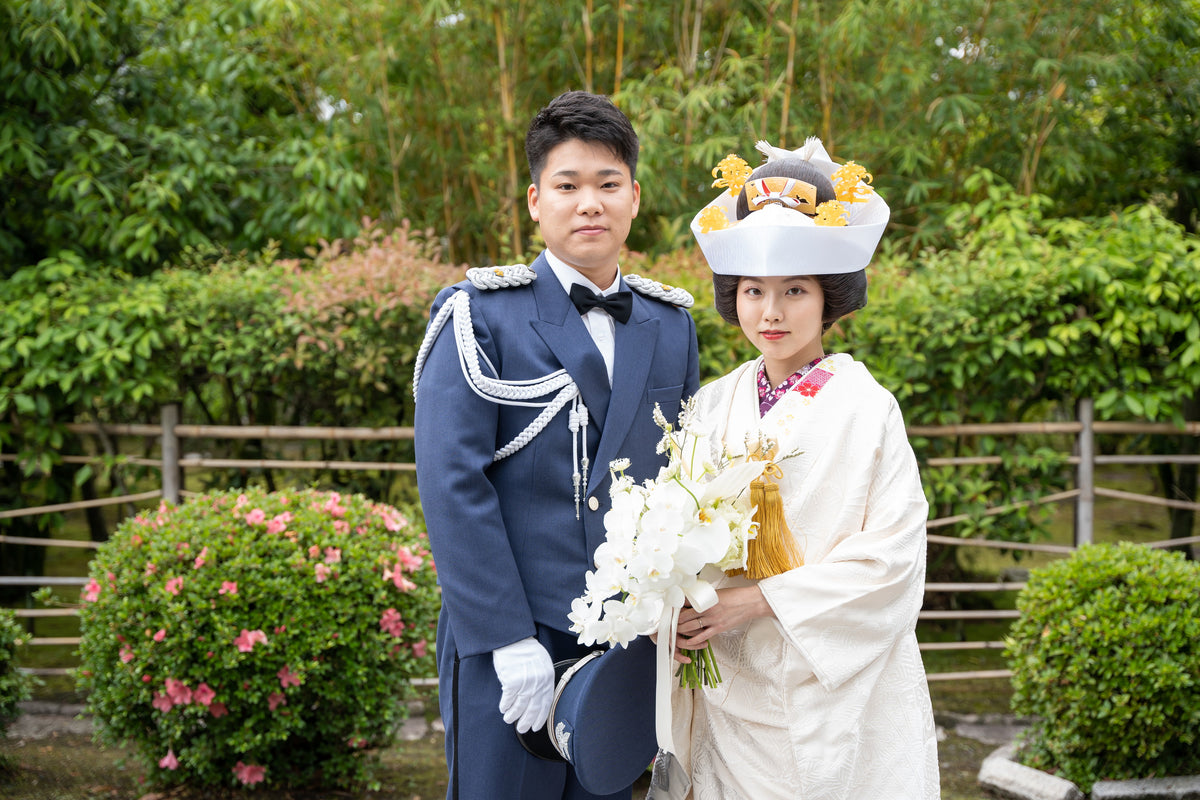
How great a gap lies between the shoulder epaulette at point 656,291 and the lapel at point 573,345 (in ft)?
0.83

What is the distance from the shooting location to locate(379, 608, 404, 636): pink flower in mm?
3115

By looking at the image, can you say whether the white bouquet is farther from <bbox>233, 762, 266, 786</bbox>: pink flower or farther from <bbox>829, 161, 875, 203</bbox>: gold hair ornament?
<bbox>233, 762, 266, 786</bbox>: pink flower

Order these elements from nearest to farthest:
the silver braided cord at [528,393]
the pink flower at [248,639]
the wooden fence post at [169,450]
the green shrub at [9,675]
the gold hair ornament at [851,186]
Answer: the gold hair ornament at [851,186], the silver braided cord at [528,393], the pink flower at [248,639], the green shrub at [9,675], the wooden fence post at [169,450]

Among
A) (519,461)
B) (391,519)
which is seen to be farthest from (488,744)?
(391,519)

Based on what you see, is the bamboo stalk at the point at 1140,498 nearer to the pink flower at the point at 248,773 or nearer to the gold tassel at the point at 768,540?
the gold tassel at the point at 768,540

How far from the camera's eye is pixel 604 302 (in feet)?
6.50

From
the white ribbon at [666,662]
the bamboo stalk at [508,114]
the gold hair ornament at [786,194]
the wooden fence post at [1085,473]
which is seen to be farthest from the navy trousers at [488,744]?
the bamboo stalk at [508,114]

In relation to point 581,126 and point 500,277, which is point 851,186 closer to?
point 581,126

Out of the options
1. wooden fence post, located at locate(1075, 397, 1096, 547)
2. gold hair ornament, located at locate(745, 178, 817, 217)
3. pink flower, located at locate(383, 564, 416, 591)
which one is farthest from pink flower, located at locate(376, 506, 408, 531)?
wooden fence post, located at locate(1075, 397, 1096, 547)

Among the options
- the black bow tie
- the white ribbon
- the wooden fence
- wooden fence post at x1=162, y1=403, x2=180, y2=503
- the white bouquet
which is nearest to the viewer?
the white bouquet

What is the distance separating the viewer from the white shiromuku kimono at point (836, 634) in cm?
164

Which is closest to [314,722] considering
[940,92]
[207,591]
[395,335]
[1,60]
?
[207,591]

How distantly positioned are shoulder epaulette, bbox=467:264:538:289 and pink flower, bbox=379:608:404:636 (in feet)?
4.99

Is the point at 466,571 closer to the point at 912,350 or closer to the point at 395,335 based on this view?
the point at 395,335
